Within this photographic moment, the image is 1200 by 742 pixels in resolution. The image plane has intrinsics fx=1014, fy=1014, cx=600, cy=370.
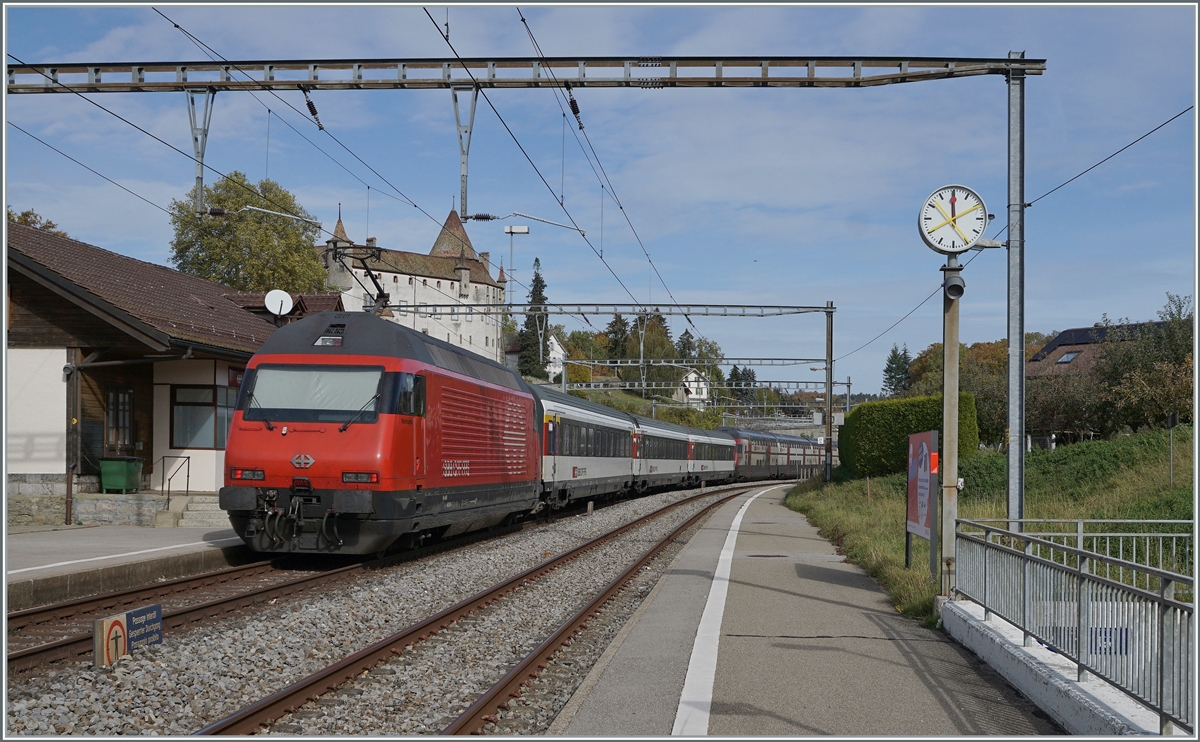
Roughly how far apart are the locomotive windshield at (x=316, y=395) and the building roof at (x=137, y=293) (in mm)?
6548

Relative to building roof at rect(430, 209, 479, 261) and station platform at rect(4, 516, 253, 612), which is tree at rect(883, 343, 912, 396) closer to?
building roof at rect(430, 209, 479, 261)

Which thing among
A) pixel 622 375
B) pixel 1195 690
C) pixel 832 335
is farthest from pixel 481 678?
pixel 622 375

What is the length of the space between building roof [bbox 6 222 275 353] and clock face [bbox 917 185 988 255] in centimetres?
1399

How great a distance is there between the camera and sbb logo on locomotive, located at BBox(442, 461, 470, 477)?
48.8 ft

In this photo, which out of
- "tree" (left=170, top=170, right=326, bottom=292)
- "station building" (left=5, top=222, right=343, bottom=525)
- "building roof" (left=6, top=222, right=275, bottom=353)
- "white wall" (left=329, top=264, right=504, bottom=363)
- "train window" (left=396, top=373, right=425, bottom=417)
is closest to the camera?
"train window" (left=396, top=373, right=425, bottom=417)

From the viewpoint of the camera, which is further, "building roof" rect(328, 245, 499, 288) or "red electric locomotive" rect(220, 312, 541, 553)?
"building roof" rect(328, 245, 499, 288)

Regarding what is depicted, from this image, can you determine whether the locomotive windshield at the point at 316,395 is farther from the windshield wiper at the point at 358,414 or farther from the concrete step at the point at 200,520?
the concrete step at the point at 200,520

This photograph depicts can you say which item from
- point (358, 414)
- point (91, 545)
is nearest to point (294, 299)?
point (91, 545)

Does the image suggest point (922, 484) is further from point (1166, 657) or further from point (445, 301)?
point (445, 301)

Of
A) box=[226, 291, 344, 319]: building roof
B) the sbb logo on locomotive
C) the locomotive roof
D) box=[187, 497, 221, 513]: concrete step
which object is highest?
box=[226, 291, 344, 319]: building roof

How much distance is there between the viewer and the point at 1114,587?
6.02 metres

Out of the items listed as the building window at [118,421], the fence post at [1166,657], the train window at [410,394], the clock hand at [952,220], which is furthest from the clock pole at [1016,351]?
the building window at [118,421]

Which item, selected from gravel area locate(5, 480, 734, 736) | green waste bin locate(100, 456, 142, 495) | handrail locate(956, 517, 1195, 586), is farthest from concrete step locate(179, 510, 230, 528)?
handrail locate(956, 517, 1195, 586)

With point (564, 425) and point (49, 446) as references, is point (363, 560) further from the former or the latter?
point (564, 425)
